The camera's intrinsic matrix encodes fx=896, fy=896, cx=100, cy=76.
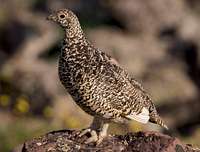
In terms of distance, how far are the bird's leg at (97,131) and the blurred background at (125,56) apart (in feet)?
20.8

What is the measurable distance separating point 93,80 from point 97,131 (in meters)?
→ 0.85

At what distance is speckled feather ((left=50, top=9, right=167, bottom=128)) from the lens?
1045 cm

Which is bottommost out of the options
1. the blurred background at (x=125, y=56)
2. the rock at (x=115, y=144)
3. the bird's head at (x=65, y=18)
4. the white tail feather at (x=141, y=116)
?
the rock at (x=115, y=144)

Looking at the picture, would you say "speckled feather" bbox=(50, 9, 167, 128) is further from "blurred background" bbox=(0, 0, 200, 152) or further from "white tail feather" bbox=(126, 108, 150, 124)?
"blurred background" bbox=(0, 0, 200, 152)

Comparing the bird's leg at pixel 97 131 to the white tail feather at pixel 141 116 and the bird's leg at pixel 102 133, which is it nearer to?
the bird's leg at pixel 102 133

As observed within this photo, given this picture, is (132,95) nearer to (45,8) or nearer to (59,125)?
(59,125)

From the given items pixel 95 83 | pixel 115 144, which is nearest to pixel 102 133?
pixel 115 144

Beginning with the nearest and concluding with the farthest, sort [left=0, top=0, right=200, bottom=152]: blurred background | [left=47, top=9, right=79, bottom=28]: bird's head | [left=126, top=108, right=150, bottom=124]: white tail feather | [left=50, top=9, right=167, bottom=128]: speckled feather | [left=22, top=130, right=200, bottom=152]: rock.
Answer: [left=22, top=130, right=200, bottom=152]: rock, [left=50, top=9, right=167, bottom=128]: speckled feather, [left=47, top=9, right=79, bottom=28]: bird's head, [left=126, top=108, right=150, bottom=124]: white tail feather, [left=0, top=0, right=200, bottom=152]: blurred background

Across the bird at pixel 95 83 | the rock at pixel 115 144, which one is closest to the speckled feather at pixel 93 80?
the bird at pixel 95 83

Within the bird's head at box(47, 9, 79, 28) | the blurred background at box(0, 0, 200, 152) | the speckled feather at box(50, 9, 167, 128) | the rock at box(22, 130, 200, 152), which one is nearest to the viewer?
the rock at box(22, 130, 200, 152)

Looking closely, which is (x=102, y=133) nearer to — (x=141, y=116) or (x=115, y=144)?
(x=115, y=144)

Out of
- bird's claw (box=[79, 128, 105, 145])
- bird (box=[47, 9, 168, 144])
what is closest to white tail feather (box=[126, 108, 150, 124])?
bird (box=[47, 9, 168, 144])

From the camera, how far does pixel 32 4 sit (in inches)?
1038

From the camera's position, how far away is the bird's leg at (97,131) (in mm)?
10883
